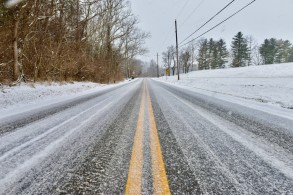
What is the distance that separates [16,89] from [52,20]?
27.5 feet

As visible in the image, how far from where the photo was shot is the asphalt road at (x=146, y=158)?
6.72 ft

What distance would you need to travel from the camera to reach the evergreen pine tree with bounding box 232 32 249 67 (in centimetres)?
7281

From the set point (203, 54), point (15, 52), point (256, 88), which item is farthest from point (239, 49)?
point (15, 52)

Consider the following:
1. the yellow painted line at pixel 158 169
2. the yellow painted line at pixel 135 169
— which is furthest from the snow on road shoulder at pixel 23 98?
the yellow painted line at pixel 158 169

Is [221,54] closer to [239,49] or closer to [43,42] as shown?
[239,49]

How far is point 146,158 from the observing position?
2.71 meters

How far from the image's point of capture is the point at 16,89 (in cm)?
988

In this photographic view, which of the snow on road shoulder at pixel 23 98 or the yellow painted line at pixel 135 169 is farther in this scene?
the snow on road shoulder at pixel 23 98

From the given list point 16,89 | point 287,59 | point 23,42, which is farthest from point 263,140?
point 287,59

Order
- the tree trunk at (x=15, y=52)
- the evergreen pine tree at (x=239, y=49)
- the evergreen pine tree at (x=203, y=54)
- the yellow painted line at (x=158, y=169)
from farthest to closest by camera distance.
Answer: the evergreen pine tree at (x=203, y=54) < the evergreen pine tree at (x=239, y=49) < the tree trunk at (x=15, y=52) < the yellow painted line at (x=158, y=169)

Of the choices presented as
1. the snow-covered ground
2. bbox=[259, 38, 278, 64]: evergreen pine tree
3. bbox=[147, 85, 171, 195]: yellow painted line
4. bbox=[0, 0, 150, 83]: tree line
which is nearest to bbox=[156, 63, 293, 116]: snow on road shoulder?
the snow-covered ground

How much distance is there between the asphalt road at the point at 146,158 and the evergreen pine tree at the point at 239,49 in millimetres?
75718

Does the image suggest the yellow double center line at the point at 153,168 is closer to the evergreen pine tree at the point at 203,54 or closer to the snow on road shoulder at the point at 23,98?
the snow on road shoulder at the point at 23,98

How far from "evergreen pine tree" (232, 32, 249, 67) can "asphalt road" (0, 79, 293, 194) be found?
75718mm
